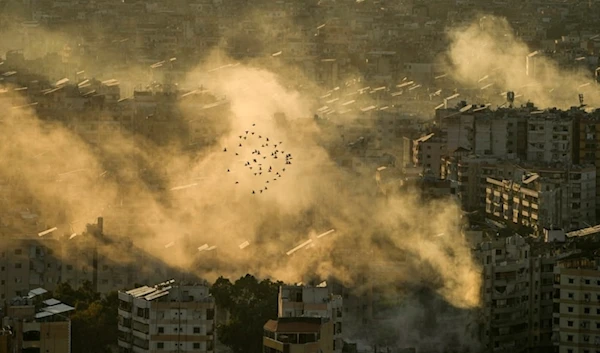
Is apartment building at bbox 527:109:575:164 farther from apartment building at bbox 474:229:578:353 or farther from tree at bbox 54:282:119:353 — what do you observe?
tree at bbox 54:282:119:353

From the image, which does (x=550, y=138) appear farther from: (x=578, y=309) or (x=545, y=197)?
(x=578, y=309)

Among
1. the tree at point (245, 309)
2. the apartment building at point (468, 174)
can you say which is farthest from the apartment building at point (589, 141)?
the tree at point (245, 309)

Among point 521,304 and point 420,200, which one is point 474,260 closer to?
point 521,304

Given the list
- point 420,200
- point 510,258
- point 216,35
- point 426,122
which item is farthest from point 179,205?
point 216,35

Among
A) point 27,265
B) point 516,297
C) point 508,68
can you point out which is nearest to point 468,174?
point 516,297

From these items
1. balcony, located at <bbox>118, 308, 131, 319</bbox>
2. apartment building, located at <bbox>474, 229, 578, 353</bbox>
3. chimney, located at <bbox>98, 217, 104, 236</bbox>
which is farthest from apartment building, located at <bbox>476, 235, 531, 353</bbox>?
chimney, located at <bbox>98, 217, 104, 236</bbox>
